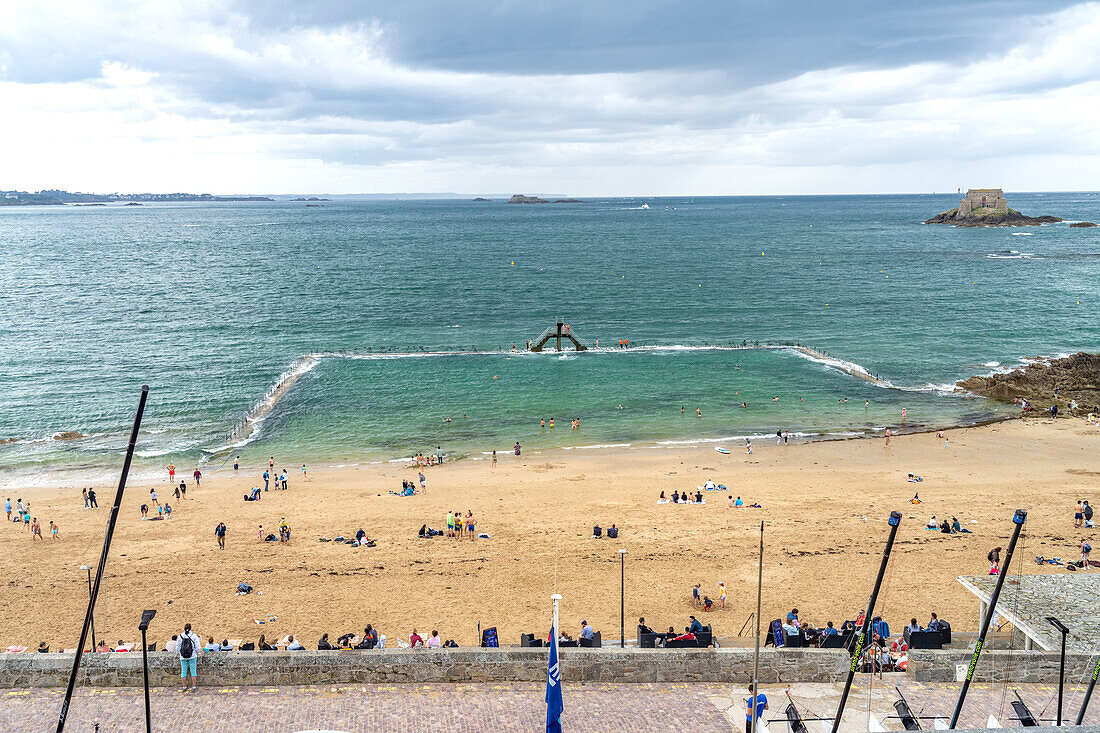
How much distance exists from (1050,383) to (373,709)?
56.3m

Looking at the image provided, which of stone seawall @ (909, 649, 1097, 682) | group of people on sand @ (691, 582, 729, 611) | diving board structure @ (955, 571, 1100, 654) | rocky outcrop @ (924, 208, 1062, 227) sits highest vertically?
rocky outcrop @ (924, 208, 1062, 227)

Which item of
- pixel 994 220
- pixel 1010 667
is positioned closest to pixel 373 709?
pixel 1010 667

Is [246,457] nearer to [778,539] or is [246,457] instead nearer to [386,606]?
[386,606]

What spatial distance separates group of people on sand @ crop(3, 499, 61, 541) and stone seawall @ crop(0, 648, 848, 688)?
17143 mm

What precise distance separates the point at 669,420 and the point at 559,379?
39.0 feet

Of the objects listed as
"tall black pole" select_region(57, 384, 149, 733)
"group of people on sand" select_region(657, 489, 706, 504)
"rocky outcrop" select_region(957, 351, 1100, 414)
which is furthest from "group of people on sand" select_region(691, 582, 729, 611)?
"rocky outcrop" select_region(957, 351, 1100, 414)

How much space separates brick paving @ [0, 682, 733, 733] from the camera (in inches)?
600

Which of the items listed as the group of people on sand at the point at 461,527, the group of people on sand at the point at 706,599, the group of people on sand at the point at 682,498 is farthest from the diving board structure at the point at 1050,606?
the group of people on sand at the point at 461,527

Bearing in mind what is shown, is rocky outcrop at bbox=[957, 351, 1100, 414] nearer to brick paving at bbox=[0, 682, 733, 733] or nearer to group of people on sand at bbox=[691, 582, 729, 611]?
group of people on sand at bbox=[691, 582, 729, 611]

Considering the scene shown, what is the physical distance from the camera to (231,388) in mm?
57031

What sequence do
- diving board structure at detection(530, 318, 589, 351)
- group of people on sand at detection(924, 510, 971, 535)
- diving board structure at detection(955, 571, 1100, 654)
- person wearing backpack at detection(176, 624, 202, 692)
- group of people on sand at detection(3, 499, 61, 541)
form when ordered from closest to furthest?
person wearing backpack at detection(176, 624, 202, 692) < diving board structure at detection(955, 571, 1100, 654) < group of people on sand at detection(924, 510, 971, 535) < group of people on sand at detection(3, 499, 61, 541) < diving board structure at detection(530, 318, 589, 351)

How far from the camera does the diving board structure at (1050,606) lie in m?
17.8

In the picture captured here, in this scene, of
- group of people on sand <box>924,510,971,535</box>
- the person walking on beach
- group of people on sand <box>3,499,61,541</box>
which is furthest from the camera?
group of people on sand <box>3,499,61,541</box>

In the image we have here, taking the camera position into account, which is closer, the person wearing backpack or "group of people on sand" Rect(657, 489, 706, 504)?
the person wearing backpack
